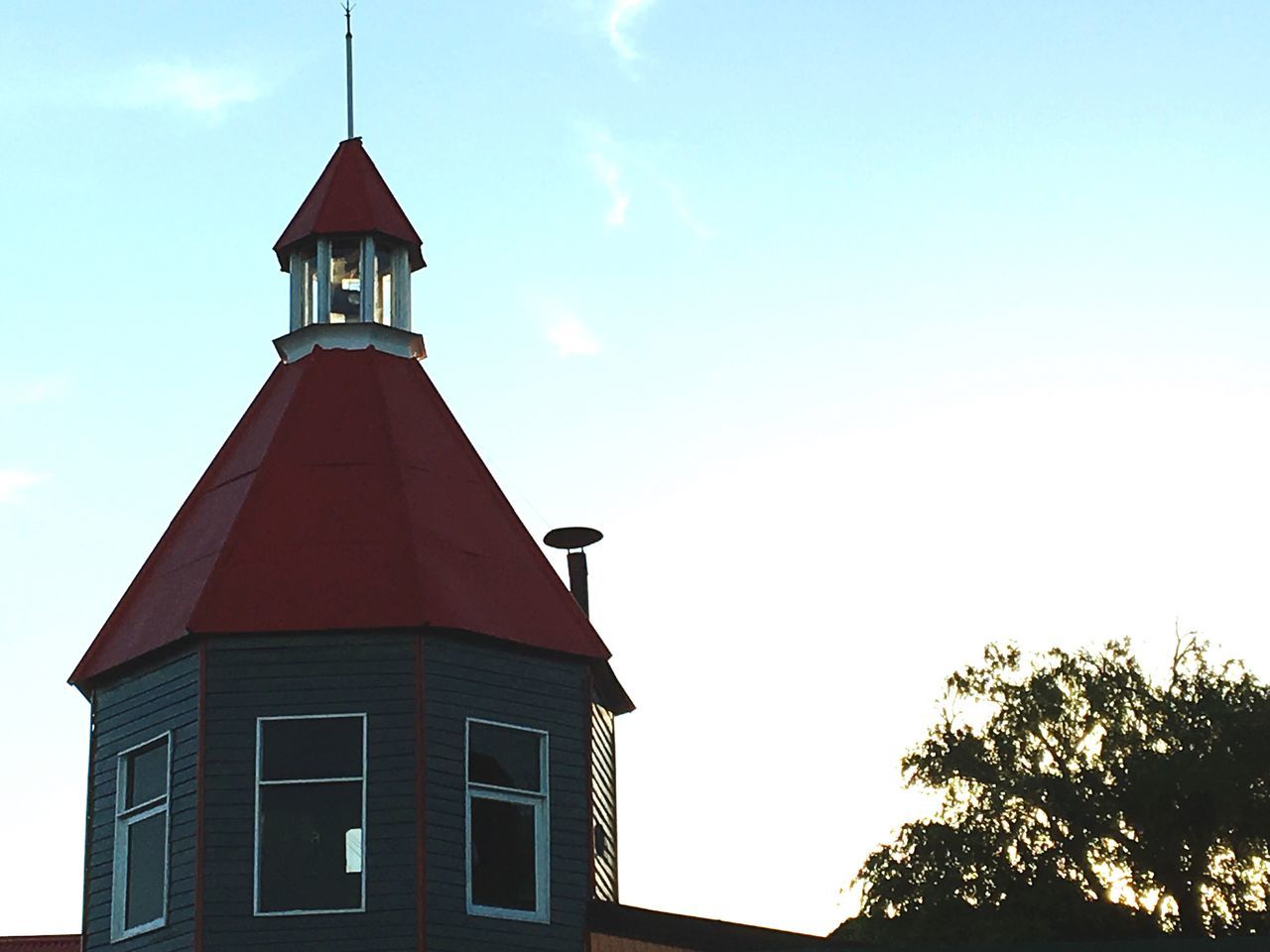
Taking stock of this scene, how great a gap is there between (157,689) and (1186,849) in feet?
57.9

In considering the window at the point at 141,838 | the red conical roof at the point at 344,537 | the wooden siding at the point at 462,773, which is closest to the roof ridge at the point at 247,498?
the red conical roof at the point at 344,537

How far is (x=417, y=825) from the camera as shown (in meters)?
20.5

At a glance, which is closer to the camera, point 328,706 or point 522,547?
Answer: point 328,706

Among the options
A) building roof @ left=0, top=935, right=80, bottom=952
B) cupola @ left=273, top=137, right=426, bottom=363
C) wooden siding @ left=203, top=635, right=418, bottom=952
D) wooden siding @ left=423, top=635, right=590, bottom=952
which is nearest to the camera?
A: wooden siding @ left=203, top=635, right=418, bottom=952

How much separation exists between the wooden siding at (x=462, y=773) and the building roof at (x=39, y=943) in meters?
13.4

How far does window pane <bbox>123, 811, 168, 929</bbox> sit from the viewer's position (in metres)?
21.0

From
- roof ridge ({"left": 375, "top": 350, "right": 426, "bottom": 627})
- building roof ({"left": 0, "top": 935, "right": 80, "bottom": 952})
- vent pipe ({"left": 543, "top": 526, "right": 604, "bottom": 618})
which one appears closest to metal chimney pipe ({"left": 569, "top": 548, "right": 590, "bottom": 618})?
vent pipe ({"left": 543, "top": 526, "right": 604, "bottom": 618})

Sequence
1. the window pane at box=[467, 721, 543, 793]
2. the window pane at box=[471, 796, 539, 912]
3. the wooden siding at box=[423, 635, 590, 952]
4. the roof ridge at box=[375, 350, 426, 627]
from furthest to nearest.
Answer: the roof ridge at box=[375, 350, 426, 627]
the window pane at box=[467, 721, 543, 793]
the window pane at box=[471, 796, 539, 912]
the wooden siding at box=[423, 635, 590, 952]

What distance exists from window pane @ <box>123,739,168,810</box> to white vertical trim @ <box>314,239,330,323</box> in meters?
6.66

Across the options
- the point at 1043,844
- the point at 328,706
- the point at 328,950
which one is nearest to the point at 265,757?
the point at 328,706

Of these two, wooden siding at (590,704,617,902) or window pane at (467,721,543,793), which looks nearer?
window pane at (467,721,543,793)

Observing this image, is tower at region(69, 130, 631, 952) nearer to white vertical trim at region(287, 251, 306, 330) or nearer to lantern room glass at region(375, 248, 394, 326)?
white vertical trim at region(287, 251, 306, 330)

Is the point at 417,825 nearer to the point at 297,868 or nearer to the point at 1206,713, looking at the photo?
the point at 297,868

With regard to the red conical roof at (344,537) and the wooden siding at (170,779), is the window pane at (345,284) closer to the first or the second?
the red conical roof at (344,537)
